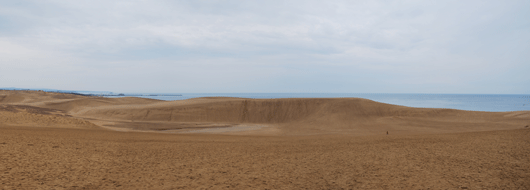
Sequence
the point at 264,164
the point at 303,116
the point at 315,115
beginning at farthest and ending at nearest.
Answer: the point at 303,116, the point at 315,115, the point at 264,164

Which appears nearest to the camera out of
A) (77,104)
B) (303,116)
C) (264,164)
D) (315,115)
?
(264,164)

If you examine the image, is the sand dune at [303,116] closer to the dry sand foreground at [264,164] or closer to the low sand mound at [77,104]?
the low sand mound at [77,104]

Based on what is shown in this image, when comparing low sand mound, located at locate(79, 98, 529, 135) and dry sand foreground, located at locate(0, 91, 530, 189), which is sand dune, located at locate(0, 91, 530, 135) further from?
dry sand foreground, located at locate(0, 91, 530, 189)

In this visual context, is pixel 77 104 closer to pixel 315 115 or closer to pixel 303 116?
pixel 303 116

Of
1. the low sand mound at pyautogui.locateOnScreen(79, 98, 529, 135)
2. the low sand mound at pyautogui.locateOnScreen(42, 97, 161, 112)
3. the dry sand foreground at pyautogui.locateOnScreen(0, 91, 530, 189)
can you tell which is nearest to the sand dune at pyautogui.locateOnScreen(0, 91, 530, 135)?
the low sand mound at pyautogui.locateOnScreen(79, 98, 529, 135)

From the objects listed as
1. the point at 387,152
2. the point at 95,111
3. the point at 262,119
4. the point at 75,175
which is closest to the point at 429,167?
the point at 387,152

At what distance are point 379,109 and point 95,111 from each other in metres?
35.2

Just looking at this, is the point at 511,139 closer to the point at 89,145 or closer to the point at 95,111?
the point at 89,145

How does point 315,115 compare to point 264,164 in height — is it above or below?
above

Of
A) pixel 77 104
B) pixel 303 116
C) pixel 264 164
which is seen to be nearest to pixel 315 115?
pixel 303 116

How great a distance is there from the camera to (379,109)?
35.9 metres

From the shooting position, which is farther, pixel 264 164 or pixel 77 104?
pixel 77 104

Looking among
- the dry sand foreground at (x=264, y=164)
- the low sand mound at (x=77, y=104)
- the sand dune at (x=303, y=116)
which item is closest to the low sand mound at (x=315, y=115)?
the sand dune at (x=303, y=116)

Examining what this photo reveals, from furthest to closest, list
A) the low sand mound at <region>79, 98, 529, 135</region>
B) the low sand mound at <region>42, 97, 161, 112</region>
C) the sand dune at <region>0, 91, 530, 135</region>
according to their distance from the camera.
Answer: the low sand mound at <region>42, 97, 161, 112</region>, the low sand mound at <region>79, 98, 529, 135</region>, the sand dune at <region>0, 91, 530, 135</region>
